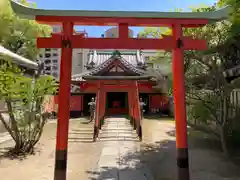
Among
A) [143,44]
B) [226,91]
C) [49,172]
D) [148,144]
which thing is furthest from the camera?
[148,144]

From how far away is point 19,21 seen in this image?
14531 mm

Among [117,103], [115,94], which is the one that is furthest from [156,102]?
[115,94]

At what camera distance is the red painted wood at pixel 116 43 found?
14.9 feet

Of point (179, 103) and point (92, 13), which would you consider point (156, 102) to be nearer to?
point (179, 103)

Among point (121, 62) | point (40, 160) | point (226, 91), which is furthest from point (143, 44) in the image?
point (121, 62)

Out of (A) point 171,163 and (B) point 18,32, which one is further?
(B) point 18,32

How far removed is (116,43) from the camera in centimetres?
457

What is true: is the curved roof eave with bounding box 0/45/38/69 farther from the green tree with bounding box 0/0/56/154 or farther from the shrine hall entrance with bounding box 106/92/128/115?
the shrine hall entrance with bounding box 106/92/128/115

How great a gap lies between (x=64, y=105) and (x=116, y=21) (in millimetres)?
1911

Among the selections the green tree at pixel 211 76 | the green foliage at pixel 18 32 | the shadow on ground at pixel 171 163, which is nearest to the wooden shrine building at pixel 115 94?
the green foliage at pixel 18 32

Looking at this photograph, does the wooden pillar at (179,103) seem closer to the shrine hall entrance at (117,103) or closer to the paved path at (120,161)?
the paved path at (120,161)

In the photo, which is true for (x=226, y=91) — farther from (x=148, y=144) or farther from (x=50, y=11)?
(x=50, y=11)

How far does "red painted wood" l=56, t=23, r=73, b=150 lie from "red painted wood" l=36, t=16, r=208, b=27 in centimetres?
16

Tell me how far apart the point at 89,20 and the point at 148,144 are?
5.88 metres
